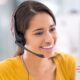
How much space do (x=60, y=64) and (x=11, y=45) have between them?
808mm

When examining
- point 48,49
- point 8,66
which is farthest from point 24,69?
point 48,49

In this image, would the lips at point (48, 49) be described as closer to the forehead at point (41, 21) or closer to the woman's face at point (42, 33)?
the woman's face at point (42, 33)

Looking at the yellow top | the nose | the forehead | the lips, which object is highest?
the forehead

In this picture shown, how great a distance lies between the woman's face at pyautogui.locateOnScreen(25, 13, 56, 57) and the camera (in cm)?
115

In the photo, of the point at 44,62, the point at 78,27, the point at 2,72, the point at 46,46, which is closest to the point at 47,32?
the point at 46,46

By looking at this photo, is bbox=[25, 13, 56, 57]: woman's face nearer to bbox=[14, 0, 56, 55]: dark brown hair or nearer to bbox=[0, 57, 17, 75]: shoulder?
bbox=[14, 0, 56, 55]: dark brown hair

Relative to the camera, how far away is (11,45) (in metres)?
2.03

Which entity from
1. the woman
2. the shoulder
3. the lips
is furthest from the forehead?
the shoulder

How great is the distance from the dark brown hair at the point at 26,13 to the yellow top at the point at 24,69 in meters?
0.19

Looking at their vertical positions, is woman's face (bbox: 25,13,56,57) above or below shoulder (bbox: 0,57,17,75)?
above

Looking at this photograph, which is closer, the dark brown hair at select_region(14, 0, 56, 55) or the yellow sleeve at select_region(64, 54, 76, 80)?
the dark brown hair at select_region(14, 0, 56, 55)

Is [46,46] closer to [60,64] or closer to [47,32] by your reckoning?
[47,32]

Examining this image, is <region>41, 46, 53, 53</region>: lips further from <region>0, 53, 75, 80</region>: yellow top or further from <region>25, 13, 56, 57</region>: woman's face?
<region>0, 53, 75, 80</region>: yellow top

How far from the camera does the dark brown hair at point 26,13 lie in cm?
118
